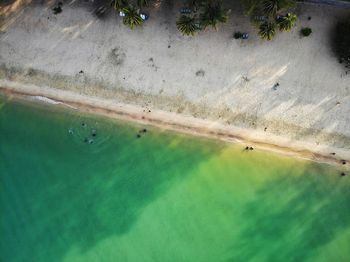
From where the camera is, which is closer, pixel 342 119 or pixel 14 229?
pixel 342 119

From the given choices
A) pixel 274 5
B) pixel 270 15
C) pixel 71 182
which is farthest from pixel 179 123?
pixel 274 5

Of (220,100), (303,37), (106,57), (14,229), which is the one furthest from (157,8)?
(14,229)

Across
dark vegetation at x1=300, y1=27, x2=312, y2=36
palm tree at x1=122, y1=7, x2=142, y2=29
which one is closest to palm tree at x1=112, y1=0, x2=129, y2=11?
palm tree at x1=122, y1=7, x2=142, y2=29

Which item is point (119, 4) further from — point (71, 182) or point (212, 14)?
point (71, 182)

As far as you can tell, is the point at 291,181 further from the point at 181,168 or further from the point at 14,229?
the point at 14,229

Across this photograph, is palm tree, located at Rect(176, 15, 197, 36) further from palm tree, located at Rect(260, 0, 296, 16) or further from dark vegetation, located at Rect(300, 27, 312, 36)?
dark vegetation, located at Rect(300, 27, 312, 36)

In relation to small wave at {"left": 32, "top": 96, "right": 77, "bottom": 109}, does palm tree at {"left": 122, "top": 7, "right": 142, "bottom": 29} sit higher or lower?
higher

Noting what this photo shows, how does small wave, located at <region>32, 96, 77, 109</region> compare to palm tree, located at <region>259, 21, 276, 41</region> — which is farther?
small wave, located at <region>32, 96, 77, 109</region>
